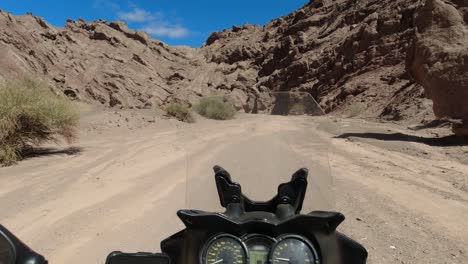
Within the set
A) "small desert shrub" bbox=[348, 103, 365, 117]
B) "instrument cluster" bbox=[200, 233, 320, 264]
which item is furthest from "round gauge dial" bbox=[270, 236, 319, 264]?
"small desert shrub" bbox=[348, 103, 365, 117]

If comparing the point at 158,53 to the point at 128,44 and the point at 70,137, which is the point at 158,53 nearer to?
the point at 128,44

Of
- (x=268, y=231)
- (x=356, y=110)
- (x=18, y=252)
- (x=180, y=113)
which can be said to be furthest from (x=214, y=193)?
(x=356, y=110)

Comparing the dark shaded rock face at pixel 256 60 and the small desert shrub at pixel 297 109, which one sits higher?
the dark shaded rock face at pixel 256 60

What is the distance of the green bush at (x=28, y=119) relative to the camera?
37.3ft

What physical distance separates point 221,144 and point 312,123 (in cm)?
79

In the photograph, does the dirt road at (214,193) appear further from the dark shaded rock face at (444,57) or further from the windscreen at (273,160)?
the dark shaded rock face at (444,57)

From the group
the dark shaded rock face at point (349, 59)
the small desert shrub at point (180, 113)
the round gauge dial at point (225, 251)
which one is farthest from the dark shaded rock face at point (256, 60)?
the round gauge dial at point (225, 251)

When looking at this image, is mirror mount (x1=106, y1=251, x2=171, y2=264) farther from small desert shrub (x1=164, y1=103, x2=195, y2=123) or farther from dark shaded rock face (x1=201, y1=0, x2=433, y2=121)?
small desert shrub (x1=164, y1=103, x2=195, y2=123)

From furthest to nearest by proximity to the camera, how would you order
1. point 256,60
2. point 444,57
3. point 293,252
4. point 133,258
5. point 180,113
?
point 256,60 < point 180,113 < point 444,57 < point 133,258 < point 293,252

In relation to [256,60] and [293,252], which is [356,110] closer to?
[293,252]

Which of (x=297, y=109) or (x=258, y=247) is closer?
(x=258, y=247)

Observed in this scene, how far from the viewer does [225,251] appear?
2.28 metres

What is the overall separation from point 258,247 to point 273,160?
896 mm

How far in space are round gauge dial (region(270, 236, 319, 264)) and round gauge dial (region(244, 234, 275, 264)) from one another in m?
0.05
